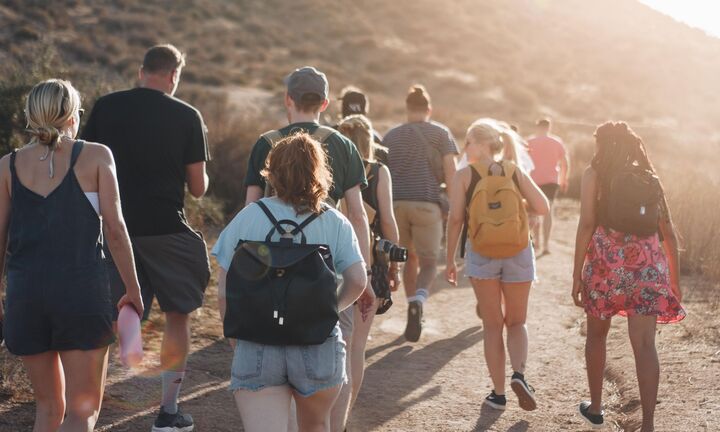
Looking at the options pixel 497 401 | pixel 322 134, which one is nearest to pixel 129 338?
pixel 322 134

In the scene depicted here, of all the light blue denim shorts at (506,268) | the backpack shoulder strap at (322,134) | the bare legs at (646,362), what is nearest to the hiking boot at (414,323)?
the light blue denim shorts at (506,268)

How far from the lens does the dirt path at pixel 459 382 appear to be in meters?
5.91

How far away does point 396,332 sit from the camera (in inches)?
340

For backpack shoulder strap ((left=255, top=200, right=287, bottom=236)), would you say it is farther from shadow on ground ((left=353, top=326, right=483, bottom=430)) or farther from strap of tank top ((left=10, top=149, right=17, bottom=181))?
shadow on ground ((left=353, top=326, right=483, bottom=430))

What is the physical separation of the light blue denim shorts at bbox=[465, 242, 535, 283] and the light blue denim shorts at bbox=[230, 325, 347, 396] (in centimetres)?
265

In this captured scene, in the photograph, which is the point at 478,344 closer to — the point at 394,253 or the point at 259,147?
the point at 394,253

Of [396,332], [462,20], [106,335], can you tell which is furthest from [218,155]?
[462,20]

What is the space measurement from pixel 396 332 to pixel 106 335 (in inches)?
197

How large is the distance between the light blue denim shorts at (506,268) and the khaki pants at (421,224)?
6.92 feet

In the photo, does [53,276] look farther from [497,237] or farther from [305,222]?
[497,237]

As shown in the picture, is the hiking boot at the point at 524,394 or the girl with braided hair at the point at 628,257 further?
the hiking boot at the point at 524,394

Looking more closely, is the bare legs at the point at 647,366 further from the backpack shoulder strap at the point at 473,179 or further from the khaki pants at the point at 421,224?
the khaki pants at the point at 421,224

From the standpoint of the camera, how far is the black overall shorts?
3.77 meters

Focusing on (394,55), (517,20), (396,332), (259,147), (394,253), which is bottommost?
(396,332)
